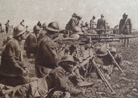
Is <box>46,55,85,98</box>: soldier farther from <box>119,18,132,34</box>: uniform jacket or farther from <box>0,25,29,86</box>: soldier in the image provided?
<box>119,18,132,34</box>: uniform jacket

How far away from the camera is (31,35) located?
17.1 ft

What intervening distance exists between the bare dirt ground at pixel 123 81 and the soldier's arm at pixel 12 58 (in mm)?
369

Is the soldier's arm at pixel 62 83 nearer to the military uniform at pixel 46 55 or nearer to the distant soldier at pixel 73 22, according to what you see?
the military uniform at pixel 46 55

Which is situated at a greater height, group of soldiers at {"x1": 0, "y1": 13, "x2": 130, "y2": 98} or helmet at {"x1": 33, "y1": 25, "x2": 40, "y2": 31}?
helmet at {"x1": 33, "y1": 25, "x2": 40, "y2": 31}

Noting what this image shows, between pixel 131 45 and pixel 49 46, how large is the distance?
2.51 m

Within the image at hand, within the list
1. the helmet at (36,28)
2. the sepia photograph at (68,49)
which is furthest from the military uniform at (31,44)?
the helmet at (36,28)

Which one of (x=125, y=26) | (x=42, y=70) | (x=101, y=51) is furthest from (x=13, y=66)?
(x=125, y=26)

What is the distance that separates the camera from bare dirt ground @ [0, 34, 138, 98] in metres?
4.81

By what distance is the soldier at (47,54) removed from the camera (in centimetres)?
452

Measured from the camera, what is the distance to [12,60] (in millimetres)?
4473

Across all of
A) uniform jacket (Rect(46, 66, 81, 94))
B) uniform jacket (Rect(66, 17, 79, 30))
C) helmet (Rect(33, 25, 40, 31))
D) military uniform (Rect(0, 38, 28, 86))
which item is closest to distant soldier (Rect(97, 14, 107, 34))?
uniform jacket (Rect(66, 17, 79, 30))

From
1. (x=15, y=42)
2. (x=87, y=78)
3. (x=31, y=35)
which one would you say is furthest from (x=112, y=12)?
(x=15, y=42)

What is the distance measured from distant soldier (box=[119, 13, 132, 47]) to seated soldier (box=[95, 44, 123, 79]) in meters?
0.58

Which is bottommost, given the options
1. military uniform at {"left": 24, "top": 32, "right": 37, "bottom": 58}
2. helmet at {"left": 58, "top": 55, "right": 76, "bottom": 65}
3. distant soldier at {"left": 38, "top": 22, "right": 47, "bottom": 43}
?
helmet at {"left": 58, "top": 55, "right": 76, "bottom": 65}
